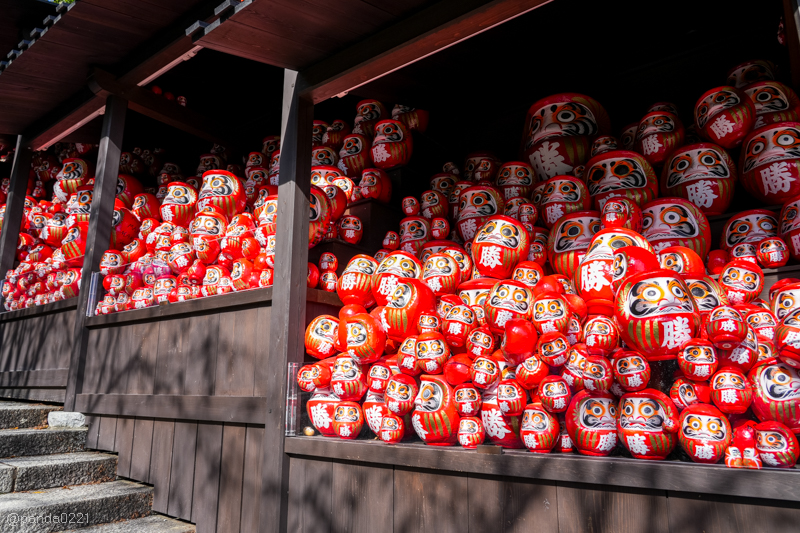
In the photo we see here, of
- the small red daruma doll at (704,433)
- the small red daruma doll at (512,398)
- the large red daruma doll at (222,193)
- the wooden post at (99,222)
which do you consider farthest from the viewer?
the wooden post at (99,222)

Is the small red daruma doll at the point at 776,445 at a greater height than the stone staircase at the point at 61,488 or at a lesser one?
greater

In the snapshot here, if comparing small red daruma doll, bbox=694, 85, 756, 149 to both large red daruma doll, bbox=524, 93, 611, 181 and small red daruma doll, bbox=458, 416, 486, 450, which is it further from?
small red daruma doll, bbox=458, 416, 486, 450

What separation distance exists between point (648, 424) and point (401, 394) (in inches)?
40.0

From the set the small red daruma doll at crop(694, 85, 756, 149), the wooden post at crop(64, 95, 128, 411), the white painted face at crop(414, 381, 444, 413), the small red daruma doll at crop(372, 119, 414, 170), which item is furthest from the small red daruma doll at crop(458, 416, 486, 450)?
the wooden post at crop(64, 95, 128, 411)

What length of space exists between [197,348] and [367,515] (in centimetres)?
162

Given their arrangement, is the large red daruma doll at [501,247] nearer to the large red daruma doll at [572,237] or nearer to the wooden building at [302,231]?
the large red daruma doll at [572,237]

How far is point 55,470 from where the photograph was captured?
3.45 m

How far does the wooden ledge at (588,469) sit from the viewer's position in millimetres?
1618

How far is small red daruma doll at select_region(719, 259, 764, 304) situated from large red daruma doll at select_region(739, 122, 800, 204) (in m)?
0.53

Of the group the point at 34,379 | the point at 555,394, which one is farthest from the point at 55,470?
the point at 555,394

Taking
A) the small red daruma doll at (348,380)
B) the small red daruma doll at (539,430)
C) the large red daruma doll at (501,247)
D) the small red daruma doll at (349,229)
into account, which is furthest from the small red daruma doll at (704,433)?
the small red daruma doll at (349,229)

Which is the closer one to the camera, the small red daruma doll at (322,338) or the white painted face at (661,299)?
the white painted face at (661,299)

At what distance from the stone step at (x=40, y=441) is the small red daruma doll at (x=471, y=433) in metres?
3.14

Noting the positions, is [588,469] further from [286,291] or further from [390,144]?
[390,144]
